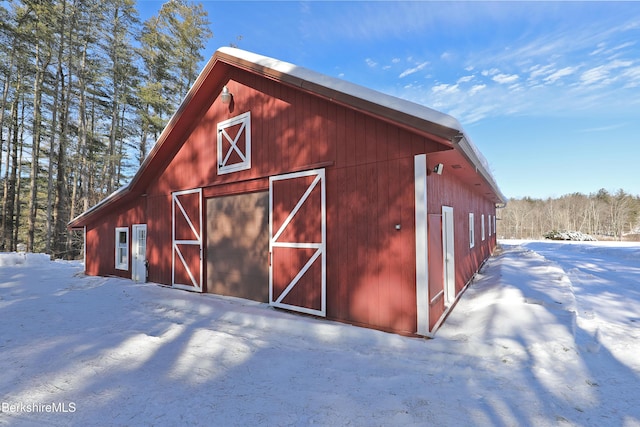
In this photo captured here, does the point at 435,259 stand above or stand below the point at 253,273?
above

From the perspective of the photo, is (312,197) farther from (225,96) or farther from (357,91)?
(225,96)

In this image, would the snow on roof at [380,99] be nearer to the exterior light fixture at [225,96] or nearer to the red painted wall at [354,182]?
the red painted wall at [354,182]

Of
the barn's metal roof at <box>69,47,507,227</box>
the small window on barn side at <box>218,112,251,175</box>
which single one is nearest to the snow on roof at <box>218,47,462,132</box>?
the barn's metal roof at <box>69,47,507,227</box>

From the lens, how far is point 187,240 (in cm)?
746

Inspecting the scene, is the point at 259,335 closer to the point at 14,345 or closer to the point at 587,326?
the point at 14,345

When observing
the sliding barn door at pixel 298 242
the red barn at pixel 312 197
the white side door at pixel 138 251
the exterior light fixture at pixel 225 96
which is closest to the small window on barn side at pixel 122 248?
the white side door at pixel 138 251

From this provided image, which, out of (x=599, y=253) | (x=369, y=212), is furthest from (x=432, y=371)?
(x=599, y=253)

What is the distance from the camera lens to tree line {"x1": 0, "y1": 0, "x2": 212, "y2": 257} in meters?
15.3

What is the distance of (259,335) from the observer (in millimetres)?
4250

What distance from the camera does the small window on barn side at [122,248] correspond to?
31.4 feet

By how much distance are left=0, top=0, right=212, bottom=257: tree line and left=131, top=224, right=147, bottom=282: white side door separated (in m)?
9.61

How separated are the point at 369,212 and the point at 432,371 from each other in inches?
87.9

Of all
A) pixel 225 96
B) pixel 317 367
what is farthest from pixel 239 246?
pixel 317 367

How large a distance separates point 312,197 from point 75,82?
20026 mm
